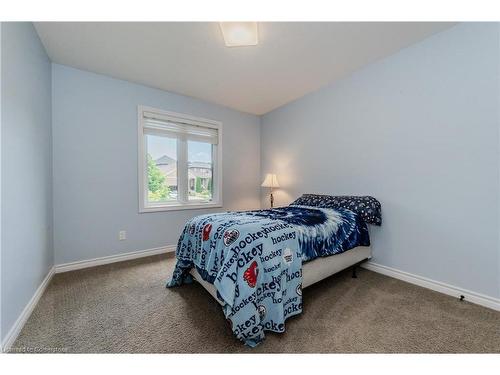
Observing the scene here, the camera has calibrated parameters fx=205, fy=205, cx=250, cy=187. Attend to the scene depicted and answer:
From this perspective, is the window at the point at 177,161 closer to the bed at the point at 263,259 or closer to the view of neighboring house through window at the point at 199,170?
the view of neighboring house through window at the point at 199,170

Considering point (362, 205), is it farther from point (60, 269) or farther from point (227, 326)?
point (60, 269)

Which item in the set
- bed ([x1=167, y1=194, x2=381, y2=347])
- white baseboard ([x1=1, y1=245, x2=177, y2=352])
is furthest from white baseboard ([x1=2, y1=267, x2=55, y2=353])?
bed ([x1=167, y1=194, x2=381, y2=347])

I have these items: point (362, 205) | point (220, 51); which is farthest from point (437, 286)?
point (220, 51)

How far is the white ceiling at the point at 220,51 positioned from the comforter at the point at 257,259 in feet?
5.37

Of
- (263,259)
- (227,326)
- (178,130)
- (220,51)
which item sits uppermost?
(220,51)

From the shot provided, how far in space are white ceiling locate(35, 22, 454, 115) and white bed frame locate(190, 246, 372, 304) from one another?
1992mm

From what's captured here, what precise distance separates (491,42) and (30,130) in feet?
12.1

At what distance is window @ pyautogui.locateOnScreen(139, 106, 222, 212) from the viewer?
2818 millimetres

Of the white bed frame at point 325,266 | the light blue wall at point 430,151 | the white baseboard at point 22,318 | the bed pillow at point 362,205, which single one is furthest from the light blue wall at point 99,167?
the light blue wall at point 430,151

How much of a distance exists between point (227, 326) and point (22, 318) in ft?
4.68

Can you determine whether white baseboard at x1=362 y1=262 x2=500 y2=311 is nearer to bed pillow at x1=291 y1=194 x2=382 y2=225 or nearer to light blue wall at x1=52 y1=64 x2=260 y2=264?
bed pillow at x1=291 y1=194 x2=382 y2=225

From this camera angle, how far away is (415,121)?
1.99 m

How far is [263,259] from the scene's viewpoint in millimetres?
1331

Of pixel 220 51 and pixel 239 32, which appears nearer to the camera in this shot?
pixel 239 32
